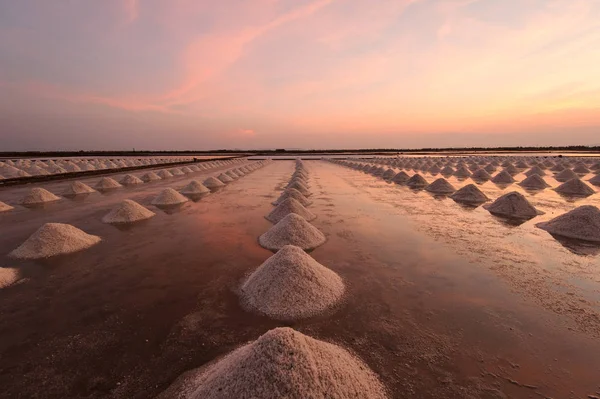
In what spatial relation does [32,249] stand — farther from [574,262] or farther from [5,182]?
[5,182]

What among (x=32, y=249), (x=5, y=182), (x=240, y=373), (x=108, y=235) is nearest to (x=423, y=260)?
(x=240, y=373)

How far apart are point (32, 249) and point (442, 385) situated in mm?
7362

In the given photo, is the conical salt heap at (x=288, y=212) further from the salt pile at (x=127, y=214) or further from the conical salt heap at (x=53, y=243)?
the conical salt heap at (x=53, y=243)

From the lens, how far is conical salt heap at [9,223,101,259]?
5.59 meters

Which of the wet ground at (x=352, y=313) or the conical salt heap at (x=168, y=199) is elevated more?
the conical salt heap at (x=168, y=199)

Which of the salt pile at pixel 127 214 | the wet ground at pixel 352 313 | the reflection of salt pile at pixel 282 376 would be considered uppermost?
the reflection of salt pile at pixel 282 376

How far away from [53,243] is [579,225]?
12.1m

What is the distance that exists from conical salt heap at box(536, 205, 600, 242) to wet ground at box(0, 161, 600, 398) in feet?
1.49

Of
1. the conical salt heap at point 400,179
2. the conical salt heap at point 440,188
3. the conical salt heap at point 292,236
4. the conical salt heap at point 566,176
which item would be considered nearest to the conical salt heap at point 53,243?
the conical salt heap at point 292,236

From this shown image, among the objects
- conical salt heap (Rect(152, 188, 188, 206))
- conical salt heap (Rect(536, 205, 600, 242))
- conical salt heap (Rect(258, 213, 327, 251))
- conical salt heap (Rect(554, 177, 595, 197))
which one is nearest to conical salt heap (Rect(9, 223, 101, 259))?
conical salt heap (Rect(258, 213, 327, 251))

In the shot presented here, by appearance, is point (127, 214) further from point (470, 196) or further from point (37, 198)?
point (470, 196)

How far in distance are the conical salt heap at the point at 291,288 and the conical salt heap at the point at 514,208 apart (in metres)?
7.83

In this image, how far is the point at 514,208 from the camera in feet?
30.4

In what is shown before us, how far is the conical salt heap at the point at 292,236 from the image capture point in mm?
6152
